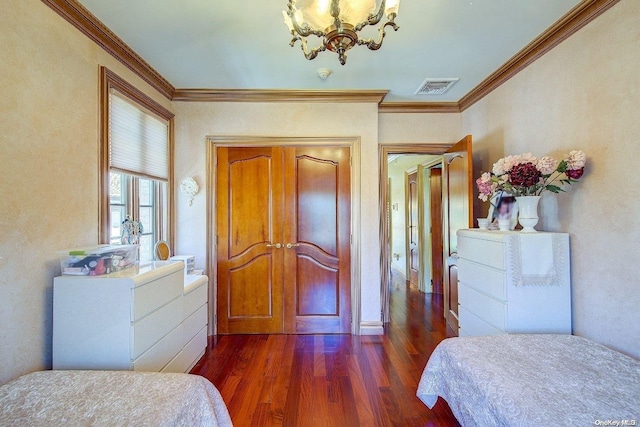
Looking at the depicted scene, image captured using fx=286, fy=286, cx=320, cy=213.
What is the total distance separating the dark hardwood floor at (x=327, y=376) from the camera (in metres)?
1.84

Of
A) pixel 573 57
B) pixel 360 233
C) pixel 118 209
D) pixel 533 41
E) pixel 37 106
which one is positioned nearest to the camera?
pixel 37 106

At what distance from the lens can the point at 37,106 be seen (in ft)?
5.25

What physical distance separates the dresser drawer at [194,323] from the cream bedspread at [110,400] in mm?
930

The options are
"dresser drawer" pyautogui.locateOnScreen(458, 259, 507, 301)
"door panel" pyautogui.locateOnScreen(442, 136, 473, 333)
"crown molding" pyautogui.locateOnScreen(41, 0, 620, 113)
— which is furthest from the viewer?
"door panel" pyautogui.locateOnScreen(442, 136, 473, 333)


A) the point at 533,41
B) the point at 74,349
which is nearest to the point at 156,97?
the point at 74,349

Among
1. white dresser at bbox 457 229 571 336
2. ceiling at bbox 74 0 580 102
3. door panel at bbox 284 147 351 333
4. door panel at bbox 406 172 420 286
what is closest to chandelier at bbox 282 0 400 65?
ceiling at bbox 74 0 580 102

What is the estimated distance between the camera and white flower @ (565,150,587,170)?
5.73 ft

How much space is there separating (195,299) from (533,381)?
2.37m

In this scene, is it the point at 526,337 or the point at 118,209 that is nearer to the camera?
the point at 526,337

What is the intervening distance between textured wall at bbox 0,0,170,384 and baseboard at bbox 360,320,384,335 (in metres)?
2.54

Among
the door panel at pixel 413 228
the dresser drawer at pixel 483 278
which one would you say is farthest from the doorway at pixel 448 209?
the door panel at pixel 413 228

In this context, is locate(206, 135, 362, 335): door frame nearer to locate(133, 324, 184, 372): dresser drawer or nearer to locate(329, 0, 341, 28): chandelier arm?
locate(133, 324, 184, 372): dresser drawer

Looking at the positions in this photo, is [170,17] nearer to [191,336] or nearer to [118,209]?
[118,209]

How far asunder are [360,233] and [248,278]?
1.33m
